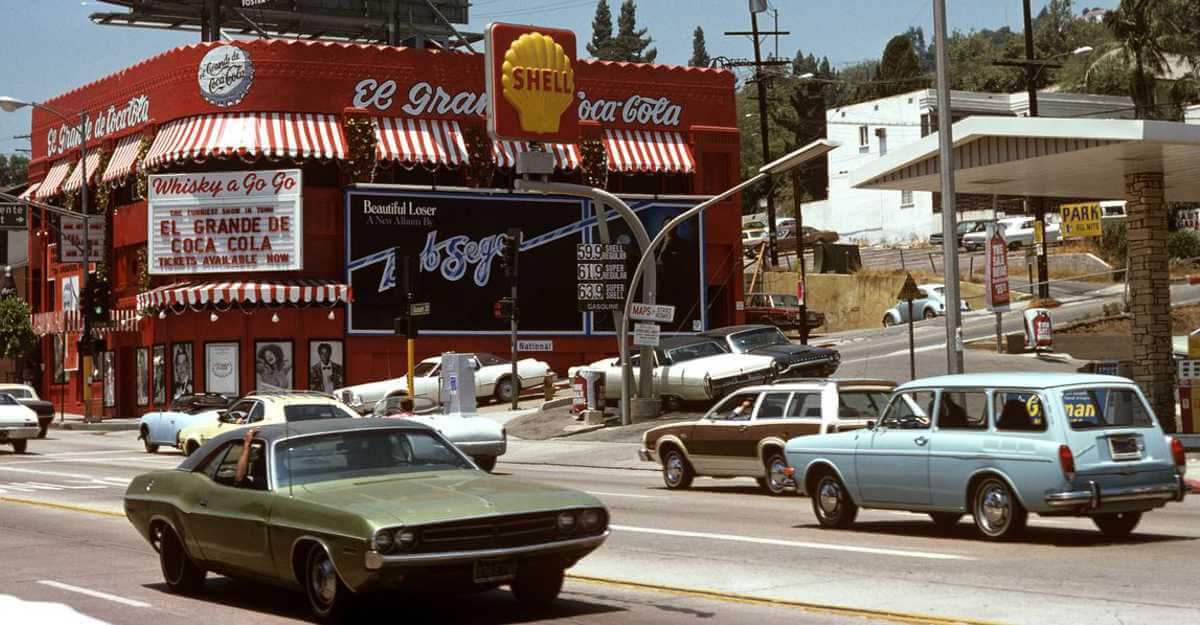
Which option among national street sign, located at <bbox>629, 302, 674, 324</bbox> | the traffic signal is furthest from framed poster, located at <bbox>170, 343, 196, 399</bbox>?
national street sign, located at <bbox>629, 302, 674, 324</bbox>

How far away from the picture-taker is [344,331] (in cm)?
5125

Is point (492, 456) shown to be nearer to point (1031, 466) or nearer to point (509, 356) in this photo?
point (1031, 466)

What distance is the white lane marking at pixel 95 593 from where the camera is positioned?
1193cm

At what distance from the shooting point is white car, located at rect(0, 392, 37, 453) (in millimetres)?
35688

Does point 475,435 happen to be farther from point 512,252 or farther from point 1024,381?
point 512,252

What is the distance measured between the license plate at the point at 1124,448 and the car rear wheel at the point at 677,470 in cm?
927

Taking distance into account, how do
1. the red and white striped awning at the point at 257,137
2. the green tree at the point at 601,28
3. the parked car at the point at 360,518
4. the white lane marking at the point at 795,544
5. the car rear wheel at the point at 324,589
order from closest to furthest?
the parked car at the point at 360,518, the car rear wheel at the point at 324,589, the white lane marking at the point at 795,544, the red and white striped awning at the point at 257,137, the green tree at the point at 601,28

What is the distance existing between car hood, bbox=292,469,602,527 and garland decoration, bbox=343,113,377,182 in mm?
40643

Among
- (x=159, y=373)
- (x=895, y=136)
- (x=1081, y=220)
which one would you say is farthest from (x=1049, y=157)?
(x=895, y=136)

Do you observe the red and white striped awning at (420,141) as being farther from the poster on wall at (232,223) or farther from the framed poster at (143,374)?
the framed poster at (143,374)

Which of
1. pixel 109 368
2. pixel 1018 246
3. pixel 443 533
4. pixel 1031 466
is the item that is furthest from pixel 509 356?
pixel 443 533

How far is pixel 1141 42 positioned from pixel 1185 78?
530 centimetres

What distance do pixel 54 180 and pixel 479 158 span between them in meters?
17.8

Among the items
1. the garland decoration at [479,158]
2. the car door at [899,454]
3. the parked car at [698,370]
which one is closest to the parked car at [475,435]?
the parked car at [698,370]
